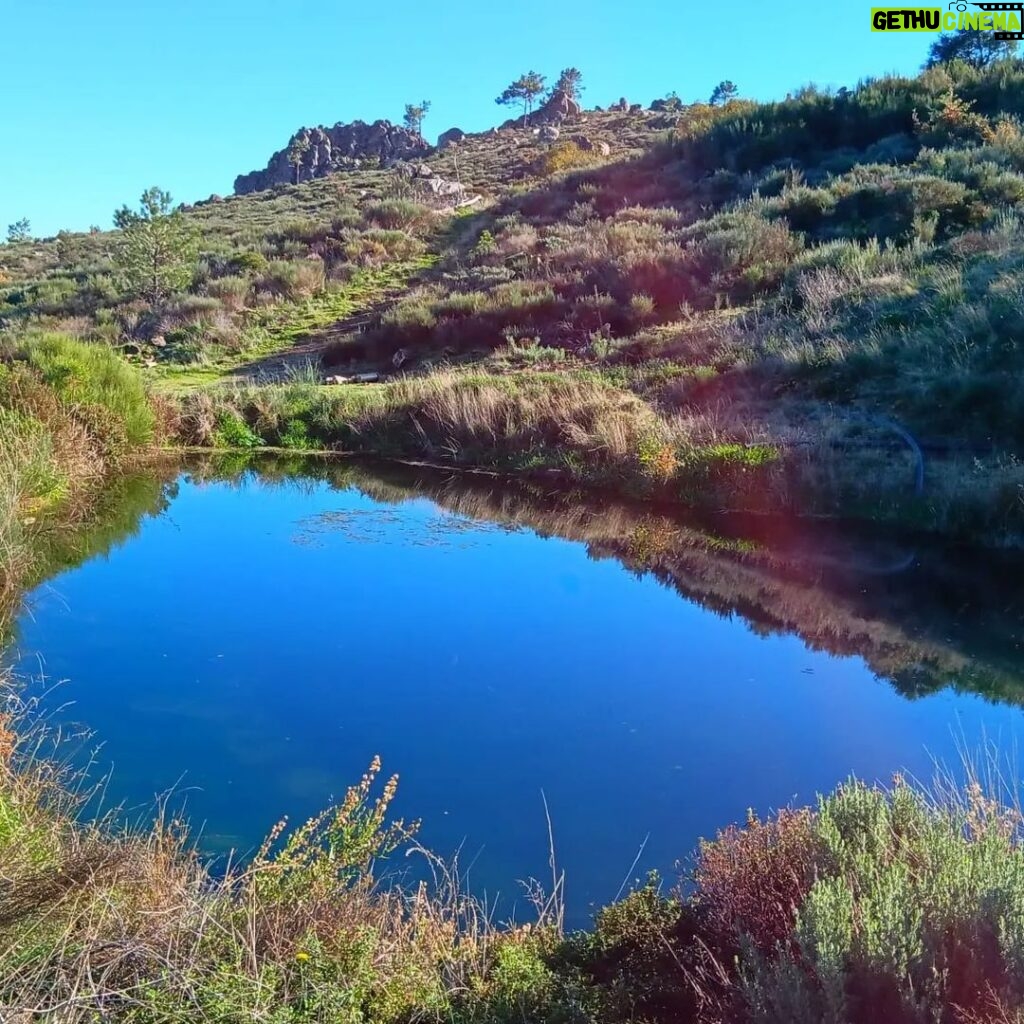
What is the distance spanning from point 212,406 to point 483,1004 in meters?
15.9

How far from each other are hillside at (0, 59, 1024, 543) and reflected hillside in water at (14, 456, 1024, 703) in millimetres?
533

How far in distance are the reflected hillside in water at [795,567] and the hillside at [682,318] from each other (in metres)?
0.53

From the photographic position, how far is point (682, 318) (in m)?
20.2

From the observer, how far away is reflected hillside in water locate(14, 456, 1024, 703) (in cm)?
→ 903

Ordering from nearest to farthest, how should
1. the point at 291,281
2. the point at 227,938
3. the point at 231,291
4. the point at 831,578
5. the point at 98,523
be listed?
the point at 227,938 < the point at 831,578 < the point at 98,523 < the point at 231,291 < the point at 291,281

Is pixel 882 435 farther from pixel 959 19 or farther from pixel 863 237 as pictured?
pixel 863 237

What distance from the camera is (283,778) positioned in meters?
6.64

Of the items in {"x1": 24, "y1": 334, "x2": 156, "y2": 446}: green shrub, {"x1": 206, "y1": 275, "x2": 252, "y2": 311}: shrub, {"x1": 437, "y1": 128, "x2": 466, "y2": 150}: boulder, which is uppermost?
{"x1": 437, "y1": 128, "x2": 466, "y2": 150}: boulder

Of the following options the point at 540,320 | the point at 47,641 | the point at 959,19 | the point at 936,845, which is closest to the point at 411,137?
the point at 540,320

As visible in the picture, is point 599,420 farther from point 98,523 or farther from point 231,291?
point 231,291

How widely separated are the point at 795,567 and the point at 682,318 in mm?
10045

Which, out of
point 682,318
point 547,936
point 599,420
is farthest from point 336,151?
point 547,936

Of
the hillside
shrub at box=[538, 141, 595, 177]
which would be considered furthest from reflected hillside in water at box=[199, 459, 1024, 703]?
shrub at box=[538, 141, 595, 177]

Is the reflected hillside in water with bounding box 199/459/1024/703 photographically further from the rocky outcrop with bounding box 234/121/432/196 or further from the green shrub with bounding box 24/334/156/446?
the rocky outcrop with bounding box 234/121/432/196
